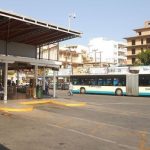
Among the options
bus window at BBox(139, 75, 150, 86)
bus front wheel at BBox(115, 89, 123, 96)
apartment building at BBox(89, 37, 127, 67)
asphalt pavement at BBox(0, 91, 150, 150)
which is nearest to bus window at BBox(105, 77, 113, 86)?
bus front wheel at BBox(115, 89, 123, 96)

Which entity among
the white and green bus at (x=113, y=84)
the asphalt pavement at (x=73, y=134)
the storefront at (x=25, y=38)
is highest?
the storefront at (x=25, y=38)

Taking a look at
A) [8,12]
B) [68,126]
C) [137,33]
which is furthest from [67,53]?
[68,126]

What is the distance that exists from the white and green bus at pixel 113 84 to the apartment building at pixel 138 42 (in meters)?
64.6

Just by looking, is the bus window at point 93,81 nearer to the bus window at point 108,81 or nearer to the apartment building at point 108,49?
the bus window at point 108,81

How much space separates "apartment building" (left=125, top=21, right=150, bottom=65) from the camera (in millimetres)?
109875

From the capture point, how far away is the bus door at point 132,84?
41594mm

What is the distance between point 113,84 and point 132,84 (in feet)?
9.67

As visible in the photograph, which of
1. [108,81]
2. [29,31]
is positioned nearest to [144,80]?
[108,81]

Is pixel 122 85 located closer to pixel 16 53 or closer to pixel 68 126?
pixel 16 53

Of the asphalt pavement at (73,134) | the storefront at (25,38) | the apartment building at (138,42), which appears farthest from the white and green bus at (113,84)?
the apartment building at (138,42)

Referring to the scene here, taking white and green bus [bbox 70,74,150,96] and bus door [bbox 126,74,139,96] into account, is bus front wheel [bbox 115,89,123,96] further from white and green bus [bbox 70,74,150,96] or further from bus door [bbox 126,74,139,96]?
bus door [bbox 126,74,139,96]

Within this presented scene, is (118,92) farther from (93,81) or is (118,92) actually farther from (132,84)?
(93,81)

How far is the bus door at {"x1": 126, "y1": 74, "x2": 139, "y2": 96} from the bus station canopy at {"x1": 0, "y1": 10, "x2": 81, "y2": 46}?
503 inches

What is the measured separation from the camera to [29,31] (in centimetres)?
2966
